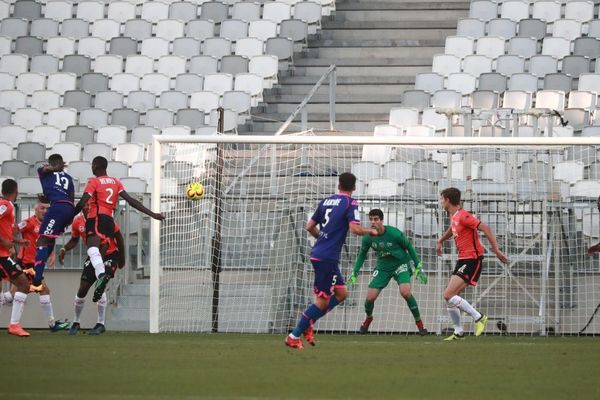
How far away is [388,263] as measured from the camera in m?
16.8

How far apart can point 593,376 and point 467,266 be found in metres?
5.19

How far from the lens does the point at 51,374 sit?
9742mm

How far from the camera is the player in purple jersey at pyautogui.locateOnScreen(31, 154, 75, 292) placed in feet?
51.4

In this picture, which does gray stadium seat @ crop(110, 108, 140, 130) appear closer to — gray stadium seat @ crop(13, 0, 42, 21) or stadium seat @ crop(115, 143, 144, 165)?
stadium seat @ crop(115, 143, 144, 165)

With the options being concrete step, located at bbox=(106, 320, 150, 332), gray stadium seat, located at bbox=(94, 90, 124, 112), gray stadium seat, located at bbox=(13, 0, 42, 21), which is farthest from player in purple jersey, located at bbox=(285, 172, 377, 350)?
gray stadium seat, located at bbox=(13, 0, 42, 21)

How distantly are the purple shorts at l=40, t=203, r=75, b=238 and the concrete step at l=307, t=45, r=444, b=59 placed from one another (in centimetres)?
1035

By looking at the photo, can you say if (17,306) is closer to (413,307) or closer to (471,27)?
(413,307)

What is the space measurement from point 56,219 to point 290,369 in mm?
6190

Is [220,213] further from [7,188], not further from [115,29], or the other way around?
[115,29]

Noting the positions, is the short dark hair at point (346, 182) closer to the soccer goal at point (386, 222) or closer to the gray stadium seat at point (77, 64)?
the soccer goal at point (386, 222)

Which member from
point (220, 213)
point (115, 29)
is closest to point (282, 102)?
point (115, 29)

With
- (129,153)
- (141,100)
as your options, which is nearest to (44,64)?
(141,100)

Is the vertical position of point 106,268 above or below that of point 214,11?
below

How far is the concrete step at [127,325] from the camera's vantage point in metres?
17.7
